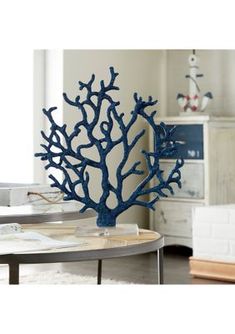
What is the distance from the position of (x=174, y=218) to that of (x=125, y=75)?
1258 millimetres

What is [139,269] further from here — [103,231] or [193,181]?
[103,231]

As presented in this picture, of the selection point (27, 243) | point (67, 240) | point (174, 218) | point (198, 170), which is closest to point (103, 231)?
point (67, 240)

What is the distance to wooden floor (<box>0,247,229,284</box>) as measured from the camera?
415 centimetres

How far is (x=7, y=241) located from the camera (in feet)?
7.43

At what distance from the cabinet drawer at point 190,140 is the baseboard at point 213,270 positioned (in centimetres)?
133

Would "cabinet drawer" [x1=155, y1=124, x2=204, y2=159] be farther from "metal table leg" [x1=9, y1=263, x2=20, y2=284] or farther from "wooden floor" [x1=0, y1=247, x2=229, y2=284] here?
"metal table leg" [x1=9, y1=263, x2=20, y2=284]

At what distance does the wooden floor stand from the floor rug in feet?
0.45

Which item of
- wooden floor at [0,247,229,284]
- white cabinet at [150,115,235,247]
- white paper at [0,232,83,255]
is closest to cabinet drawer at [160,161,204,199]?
white cabinet at [150,115,235,247]

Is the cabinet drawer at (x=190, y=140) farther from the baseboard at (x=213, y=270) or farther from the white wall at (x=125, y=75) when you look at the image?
the baseboard at (x=213, y=270)

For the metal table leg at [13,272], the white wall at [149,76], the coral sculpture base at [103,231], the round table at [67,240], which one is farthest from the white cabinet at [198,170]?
the metal table leg at [13,272]

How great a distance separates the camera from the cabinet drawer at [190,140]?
531 centimetres
